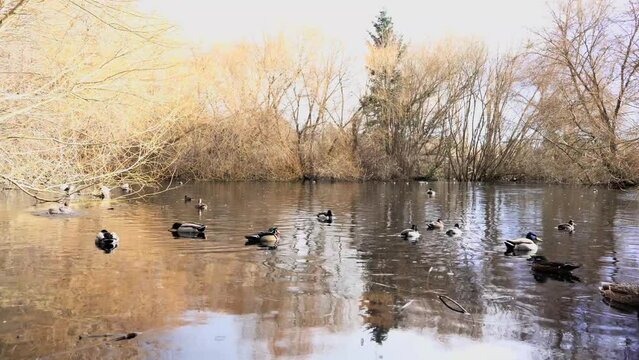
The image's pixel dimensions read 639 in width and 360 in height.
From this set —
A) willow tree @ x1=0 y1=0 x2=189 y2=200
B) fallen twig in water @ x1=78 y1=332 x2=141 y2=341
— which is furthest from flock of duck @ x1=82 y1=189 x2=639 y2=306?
fallen twig in water @ x1=78 y1=332 x2=141 y2=341

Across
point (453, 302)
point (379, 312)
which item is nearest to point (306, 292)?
point (379, 312)

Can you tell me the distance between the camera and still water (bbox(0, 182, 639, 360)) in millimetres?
7887

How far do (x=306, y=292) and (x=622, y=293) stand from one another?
18.3ft

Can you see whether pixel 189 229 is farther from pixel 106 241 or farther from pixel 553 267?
pixel 553 267

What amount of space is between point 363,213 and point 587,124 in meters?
9.28

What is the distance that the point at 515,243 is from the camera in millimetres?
15438

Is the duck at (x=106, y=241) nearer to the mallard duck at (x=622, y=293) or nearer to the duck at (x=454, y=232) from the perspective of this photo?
the duck at (x=454, y=232)

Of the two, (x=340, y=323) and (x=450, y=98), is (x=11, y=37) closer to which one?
(x=340, y=323)

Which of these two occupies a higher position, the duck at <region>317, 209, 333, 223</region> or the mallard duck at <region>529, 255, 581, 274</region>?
the duck at <region>317, 209, 333, 223</region>

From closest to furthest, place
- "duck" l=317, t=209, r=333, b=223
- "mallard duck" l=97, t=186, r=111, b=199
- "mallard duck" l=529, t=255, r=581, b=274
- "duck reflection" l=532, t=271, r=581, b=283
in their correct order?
1. "mallard duck" l=97, t=186, r=111, b=199
2. "duck reflection" l=532, t=271, r=581, b=283
3. "mallard duck" l=529, t=255, r=581, b=274
4. "duck" l=317, t=209, r=333, b=223

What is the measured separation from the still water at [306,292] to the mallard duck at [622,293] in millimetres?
245

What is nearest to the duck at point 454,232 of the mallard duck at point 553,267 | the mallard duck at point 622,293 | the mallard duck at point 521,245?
the mallard duck at point 521,245

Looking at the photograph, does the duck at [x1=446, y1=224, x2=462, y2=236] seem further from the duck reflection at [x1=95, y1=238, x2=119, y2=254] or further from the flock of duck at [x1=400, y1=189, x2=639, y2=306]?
the duck reflection at [x1=95, y1=238, x2=119, y2=254]

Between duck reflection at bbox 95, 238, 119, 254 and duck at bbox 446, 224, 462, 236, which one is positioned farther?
duck at bbox 446, 224, 462, 236
